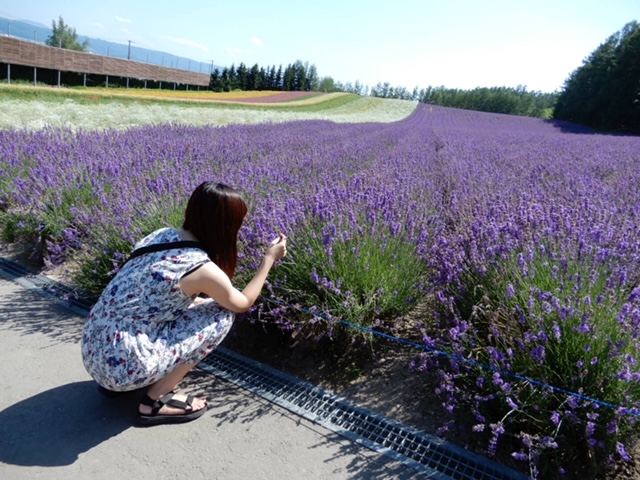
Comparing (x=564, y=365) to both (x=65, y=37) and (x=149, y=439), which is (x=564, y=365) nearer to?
(x=149, y=439)

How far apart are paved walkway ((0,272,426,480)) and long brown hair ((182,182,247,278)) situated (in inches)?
32.7

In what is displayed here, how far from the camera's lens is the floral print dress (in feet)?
6.31

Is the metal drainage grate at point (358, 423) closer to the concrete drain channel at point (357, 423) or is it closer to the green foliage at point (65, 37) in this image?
the concrete drain channel at point (357, 423)

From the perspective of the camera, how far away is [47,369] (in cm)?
249

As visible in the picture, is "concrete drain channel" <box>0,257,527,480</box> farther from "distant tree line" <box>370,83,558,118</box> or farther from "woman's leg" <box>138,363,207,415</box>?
"distant tree line" <box>370,83,558,118</box>

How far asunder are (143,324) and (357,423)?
1160 mm

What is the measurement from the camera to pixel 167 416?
2.11m

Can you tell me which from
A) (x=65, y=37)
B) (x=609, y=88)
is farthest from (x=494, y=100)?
(x=65, y=37)

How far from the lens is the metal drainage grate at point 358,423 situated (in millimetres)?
1948

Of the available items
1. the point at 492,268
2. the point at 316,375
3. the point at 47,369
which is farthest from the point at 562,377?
the point at 47,369

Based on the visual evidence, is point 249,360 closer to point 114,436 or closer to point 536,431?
point 114,436

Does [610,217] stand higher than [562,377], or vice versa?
[610,217]

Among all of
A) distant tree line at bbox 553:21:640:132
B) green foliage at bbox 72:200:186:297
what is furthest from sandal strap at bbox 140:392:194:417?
distant tree line at bbox 553:21:640:132

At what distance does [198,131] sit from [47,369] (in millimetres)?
7322
